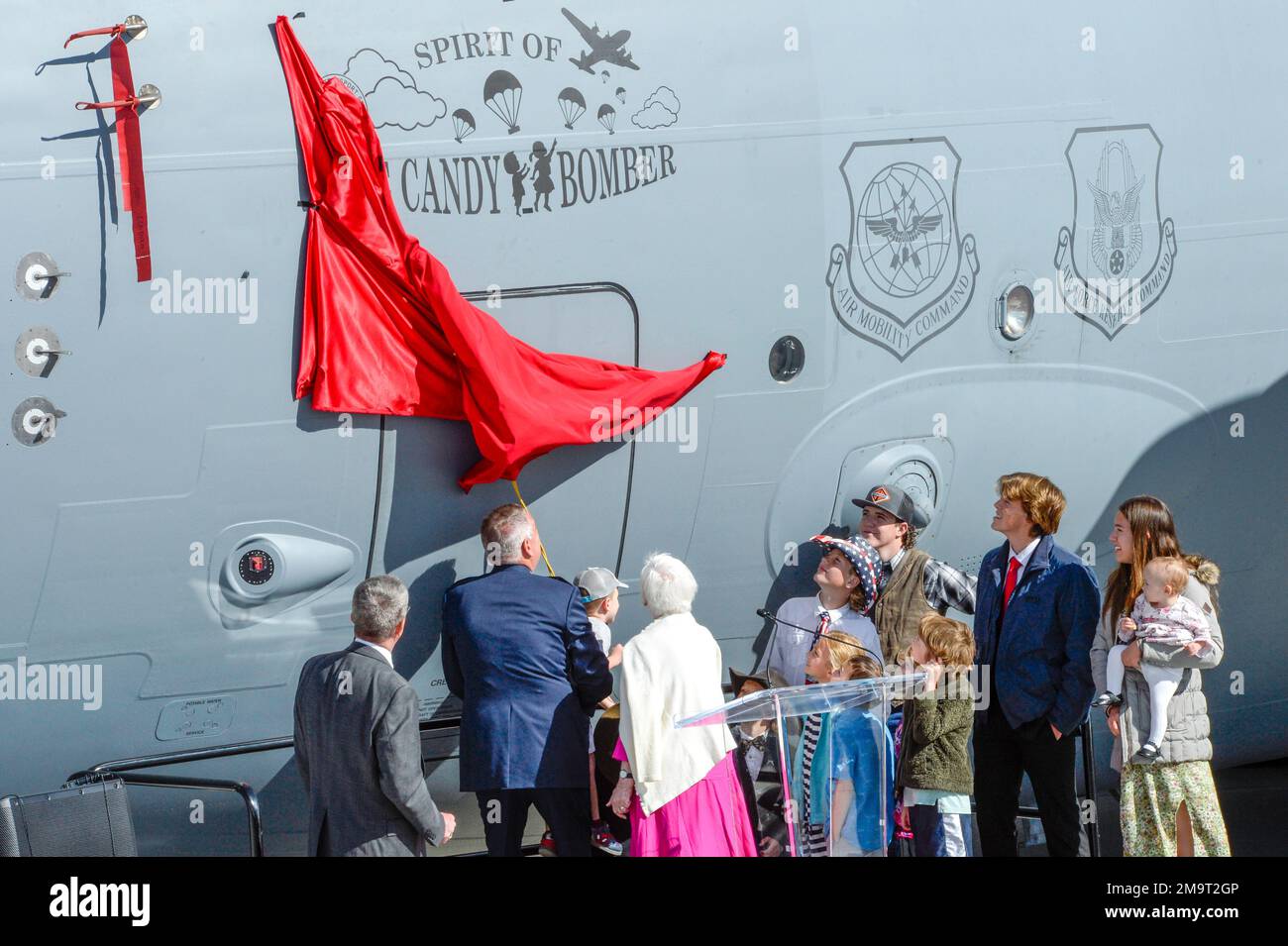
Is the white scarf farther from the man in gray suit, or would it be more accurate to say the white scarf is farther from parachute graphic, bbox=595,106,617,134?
parachute graphic, bbox=595,106,617,134

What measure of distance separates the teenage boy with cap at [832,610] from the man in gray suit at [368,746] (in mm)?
1591

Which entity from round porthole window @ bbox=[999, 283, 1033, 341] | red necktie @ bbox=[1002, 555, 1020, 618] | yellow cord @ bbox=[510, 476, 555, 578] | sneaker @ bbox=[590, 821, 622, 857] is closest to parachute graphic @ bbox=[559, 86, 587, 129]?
yellow cord @ bbox=[510, 476, 555, 578]

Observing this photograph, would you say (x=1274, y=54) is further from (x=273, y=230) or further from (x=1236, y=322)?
(x=273, y=230)

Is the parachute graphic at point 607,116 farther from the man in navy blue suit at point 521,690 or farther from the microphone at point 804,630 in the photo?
the microphone at point 804,630

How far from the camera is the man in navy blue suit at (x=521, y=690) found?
17.5ft

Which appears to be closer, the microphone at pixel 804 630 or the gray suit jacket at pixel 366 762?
the gray suit jacket at pixel 366 762

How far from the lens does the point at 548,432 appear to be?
5516 mm

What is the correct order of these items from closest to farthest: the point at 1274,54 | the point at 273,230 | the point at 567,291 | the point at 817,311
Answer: the point at 273,230 < the point at 567,291 < the point at 817,311 < the point at 1274,54

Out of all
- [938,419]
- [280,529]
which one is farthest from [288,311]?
[938,419]

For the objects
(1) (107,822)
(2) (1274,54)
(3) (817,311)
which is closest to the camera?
(1) (107,822)

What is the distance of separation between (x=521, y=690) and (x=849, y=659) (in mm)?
1175

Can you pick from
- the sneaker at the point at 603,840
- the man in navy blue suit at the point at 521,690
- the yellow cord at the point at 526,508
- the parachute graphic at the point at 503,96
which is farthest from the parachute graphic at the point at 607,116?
the sneaker at the point at 603,840

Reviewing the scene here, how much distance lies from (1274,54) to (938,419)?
2613mm

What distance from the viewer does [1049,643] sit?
567 centimetres
